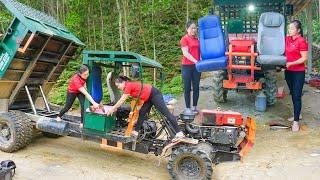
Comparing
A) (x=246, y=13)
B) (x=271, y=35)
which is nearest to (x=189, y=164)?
Result: (x=271, y=35)

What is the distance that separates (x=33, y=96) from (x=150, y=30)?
9.65m

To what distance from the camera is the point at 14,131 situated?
7.24 meters

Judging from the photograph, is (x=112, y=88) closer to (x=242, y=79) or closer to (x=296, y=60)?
(x=242, y=79)

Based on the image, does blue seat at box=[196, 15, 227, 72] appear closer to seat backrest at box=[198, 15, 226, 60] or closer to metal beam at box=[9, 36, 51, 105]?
seat backrest at box=[198, 15, 226, 60]

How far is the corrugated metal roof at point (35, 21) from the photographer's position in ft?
23.3

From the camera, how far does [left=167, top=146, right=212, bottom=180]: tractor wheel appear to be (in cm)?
585

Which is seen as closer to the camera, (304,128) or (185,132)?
(185,132)

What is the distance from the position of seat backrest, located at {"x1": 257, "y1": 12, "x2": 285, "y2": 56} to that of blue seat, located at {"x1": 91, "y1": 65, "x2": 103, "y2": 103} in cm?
348

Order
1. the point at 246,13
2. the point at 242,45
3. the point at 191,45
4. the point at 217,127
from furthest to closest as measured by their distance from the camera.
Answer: the point at 246,13
the point at 242,45
the point at 191,45
the point at 217,127

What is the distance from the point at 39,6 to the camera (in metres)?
18.0

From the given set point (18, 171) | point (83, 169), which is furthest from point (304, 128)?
point (18, 171)

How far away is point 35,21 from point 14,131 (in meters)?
1.95

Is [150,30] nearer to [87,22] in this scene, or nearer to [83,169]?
[87,22]

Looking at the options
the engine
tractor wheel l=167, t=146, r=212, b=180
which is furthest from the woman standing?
tractor wheel l=167, t=146, r=212, b=180
